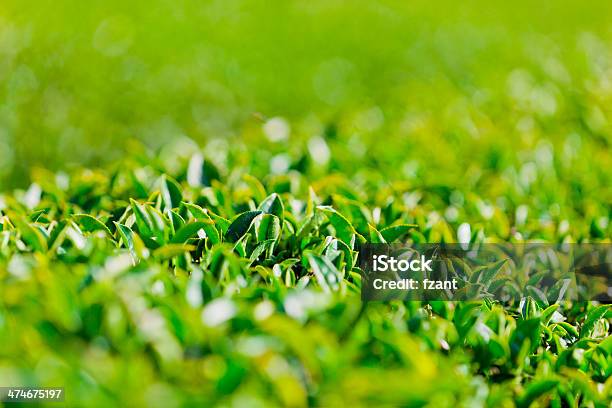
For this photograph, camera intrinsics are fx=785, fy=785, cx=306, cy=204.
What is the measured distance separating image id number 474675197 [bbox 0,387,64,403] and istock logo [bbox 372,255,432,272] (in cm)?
112

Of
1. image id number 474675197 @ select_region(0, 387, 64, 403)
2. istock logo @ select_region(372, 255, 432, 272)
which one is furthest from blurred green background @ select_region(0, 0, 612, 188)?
image id number 474675197 @ select_region(0, 387, 64, 403)

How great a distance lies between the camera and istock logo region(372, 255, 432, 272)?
2423mm

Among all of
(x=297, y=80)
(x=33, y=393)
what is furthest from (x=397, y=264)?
(x=297, y=80)

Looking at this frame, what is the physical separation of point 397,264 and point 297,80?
4198mm

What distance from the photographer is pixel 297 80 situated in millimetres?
6453

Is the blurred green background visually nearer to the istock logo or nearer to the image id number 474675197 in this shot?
the istock logo

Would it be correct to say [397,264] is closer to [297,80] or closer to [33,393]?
[33,393]

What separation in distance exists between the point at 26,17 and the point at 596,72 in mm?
4396

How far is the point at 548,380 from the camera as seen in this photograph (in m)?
2.04

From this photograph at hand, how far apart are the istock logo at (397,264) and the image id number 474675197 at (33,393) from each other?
112 cm

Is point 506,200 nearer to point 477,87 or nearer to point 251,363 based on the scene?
point 251,363

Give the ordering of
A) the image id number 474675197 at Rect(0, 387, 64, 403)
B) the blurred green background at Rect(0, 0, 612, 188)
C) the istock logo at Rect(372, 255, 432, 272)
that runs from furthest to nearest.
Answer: the blurred green background at Rect(0, 0, 612, 188) → the istock logo at Rect(372, 255, 432, 272) → the image id number 474675197 at Rect(0, 387, 64, 403)

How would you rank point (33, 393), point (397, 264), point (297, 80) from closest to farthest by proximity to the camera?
point (33, 393)
point (397, 264)
point (297, 80)

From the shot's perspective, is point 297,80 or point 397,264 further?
point 297,80
